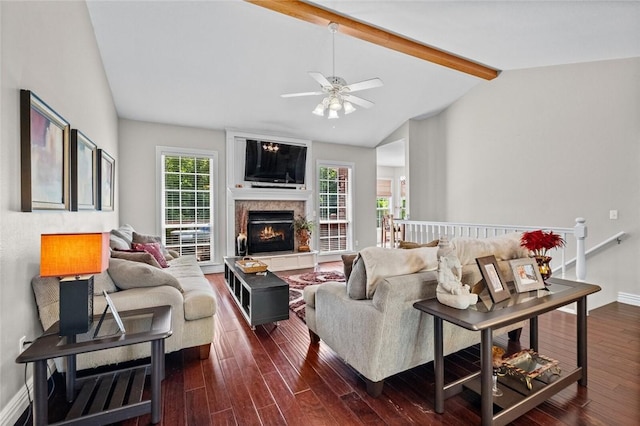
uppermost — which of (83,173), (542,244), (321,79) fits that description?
(321,79)

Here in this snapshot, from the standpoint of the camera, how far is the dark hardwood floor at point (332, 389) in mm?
1736

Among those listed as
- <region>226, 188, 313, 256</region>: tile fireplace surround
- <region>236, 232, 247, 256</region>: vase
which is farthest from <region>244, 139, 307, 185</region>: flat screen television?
<region>236, 232, 247, 256</region>: vase

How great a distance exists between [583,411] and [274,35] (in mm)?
4564

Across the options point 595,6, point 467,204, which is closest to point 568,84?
point 595,6

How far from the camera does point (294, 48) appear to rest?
157 inches

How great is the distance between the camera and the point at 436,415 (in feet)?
5.75

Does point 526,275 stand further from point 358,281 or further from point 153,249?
point 153,249

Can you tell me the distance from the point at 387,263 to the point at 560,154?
4289 mm

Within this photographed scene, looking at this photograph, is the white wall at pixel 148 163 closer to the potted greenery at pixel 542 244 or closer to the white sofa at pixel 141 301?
the white sofa at pixel 141 301

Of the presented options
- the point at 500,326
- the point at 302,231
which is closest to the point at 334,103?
the point at 500,326

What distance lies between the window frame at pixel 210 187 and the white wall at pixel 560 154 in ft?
16.2

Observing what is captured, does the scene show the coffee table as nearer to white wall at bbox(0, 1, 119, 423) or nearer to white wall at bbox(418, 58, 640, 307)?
white wall at bbox(0, 1, 119, 423)

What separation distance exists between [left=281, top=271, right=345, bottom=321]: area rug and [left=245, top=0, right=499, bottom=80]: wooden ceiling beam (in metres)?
3.48

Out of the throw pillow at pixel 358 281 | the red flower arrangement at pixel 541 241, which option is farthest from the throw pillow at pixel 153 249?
the red flower arrangement at pixel 541 241
